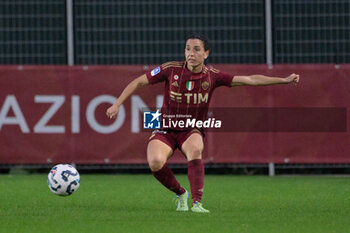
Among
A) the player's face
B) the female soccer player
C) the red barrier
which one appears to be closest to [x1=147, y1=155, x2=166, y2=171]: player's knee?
the female soccer player

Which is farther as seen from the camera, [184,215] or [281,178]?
[281,178]

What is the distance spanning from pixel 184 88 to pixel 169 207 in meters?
1.19

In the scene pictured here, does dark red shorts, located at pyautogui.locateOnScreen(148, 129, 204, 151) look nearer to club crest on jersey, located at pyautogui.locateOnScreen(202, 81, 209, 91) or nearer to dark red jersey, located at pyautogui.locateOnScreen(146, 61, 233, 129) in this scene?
dark red jersey, located at pyautogui.locateOnScreen(146, 61, 233, 129)

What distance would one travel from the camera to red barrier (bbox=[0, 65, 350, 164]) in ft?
47.6

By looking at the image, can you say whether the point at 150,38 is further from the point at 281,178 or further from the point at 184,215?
the point at 184,215

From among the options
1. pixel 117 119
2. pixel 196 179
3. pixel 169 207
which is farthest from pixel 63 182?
pixel 117 119

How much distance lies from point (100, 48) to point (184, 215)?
6910 millimetres

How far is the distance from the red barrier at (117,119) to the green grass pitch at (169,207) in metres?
0.73

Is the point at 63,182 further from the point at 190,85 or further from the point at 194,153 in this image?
the point at 190,85

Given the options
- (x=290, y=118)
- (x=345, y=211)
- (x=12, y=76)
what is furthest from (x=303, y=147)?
(x=345, y=211)

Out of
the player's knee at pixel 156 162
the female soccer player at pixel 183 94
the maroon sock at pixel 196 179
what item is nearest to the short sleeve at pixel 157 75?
the female soccer player at pixel 183 94

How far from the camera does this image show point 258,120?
14.5 metres

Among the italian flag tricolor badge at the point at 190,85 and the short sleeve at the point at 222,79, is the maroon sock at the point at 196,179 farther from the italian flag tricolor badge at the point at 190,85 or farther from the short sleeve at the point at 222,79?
the short sleeve at the point at 222,79

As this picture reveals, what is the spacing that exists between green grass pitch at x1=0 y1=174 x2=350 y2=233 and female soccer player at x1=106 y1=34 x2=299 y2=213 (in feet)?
1.26
